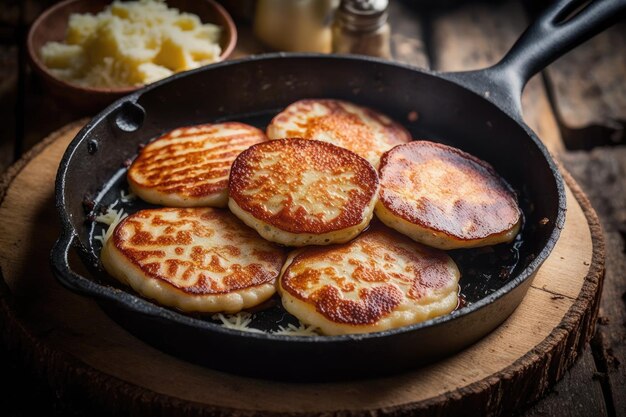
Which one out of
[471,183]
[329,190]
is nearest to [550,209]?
[471,183]

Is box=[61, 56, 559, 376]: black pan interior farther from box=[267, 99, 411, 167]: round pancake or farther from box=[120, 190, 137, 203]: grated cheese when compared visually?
box=[267, 99, 411, 167]: round pancake

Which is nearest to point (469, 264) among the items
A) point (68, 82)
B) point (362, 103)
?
point (362, 103)

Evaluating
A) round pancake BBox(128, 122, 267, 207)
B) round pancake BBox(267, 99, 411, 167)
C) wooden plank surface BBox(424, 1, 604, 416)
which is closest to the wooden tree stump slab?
round pancake BBox(128, 122, 267, 207)

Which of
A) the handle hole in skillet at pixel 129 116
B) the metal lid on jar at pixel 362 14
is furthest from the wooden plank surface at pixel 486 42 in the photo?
the handle hole in skillet at pixel 129 116

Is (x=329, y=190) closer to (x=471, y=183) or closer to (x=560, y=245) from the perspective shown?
(x=471, y=183)

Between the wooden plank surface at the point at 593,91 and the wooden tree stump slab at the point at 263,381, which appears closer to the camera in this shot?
the wooden tree stump slab at the point at 263,381

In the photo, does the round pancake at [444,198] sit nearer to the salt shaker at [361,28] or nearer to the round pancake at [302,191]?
the round pancake at [302,191]

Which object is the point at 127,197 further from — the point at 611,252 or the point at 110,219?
the point at 611,252

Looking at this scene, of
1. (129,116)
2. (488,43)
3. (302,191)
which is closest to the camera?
(302,191)
